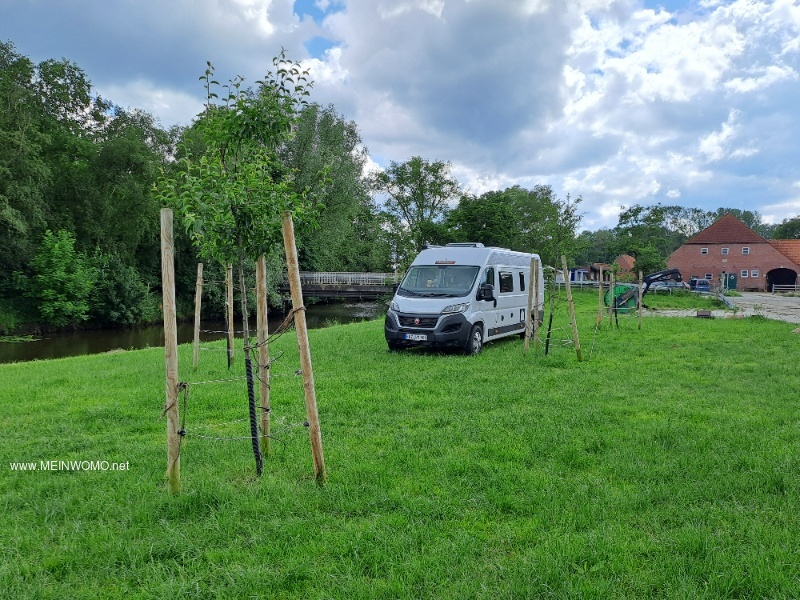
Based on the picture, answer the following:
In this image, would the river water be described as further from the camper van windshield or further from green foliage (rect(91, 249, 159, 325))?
the camper van windshield

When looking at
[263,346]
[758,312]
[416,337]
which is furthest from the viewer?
[758,312]

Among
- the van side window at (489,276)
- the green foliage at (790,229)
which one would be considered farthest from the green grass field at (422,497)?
the green foliage at (790,229)

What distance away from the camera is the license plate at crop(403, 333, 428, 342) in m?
10.4

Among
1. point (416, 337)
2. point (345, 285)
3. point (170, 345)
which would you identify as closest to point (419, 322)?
point (416, 337)

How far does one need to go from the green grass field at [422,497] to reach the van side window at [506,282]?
4833mm

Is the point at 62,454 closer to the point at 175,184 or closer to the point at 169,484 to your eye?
the point at 169,484

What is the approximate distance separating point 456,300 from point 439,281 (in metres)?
0.90

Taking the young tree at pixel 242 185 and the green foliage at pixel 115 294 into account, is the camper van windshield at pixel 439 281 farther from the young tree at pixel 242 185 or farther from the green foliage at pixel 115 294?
the green foliage at pixel 115 294

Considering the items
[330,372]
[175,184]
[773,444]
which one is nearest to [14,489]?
[175,184]

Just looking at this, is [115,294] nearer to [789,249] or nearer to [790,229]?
[789,249]

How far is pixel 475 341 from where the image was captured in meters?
10.9

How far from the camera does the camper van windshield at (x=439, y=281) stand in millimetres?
10930

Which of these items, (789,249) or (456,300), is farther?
(789,249)

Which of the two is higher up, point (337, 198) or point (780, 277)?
point (337, 198)
